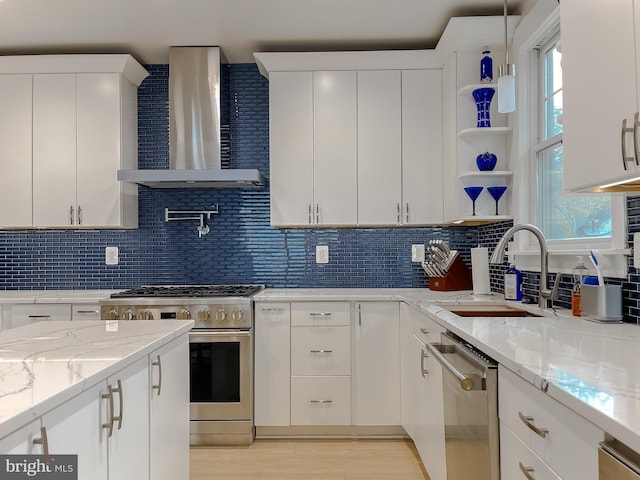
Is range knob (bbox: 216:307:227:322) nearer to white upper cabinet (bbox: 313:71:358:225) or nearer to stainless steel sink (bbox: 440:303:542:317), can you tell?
white upper cabinet (bbox: 313:71:358:225)

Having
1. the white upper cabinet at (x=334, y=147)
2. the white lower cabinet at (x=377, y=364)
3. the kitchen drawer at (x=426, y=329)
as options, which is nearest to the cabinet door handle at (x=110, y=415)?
the kitchen drawer at (x=426, y=329)

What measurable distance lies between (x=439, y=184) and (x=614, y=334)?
1.92 metres

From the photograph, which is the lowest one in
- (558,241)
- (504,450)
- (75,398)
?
(504,450)

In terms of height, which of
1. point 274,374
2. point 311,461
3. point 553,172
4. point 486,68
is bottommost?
point 311,461

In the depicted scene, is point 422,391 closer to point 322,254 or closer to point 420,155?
point 322,254


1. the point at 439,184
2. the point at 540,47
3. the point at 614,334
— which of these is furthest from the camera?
the point at 439,184

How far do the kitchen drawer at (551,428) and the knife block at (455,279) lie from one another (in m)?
1.98

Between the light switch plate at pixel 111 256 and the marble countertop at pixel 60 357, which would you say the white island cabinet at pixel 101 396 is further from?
the light switch plate at pixel 111 256

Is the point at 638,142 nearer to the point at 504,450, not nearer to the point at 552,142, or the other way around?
the point at 504,450

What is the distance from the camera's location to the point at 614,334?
1.58m

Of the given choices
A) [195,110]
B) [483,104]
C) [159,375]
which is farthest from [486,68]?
[159,375]

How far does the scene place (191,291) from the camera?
129 inches

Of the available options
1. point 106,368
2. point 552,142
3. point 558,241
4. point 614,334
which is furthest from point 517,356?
point 552,142

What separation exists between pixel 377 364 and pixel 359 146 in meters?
1.49
